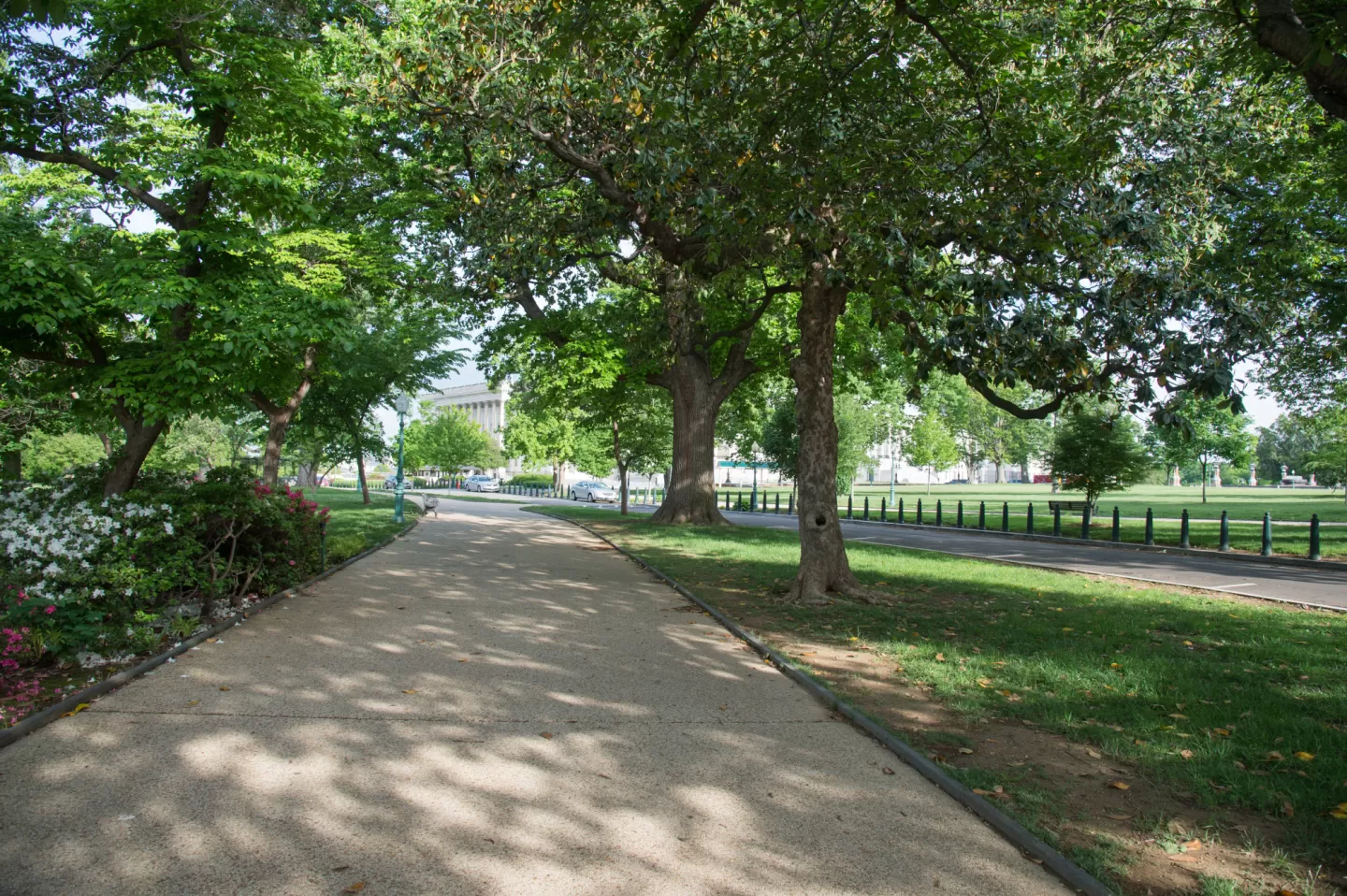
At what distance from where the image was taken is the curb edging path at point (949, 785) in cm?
352

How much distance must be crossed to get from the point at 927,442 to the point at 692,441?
1636 inches

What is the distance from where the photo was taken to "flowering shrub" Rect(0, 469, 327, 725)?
6543 mm

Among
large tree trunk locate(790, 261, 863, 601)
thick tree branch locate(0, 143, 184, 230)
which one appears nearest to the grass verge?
thick tree branch locate(0, 143, 184, 230)

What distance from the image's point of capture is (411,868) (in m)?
3.46

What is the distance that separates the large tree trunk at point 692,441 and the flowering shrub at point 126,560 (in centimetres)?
1464

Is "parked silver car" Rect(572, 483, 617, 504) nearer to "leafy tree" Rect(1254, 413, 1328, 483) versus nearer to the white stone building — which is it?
the white stone building

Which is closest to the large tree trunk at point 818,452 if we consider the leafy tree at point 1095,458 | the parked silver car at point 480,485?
the leafy tree at point 1095,458

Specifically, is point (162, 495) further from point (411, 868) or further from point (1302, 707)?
point (1302, 707)

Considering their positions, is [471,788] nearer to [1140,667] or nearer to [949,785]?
[949,785]

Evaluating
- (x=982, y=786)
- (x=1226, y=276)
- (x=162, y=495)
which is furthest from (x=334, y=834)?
(x=1226, y=276)

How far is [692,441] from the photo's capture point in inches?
957

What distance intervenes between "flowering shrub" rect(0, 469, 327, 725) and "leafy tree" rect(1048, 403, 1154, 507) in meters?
23.2

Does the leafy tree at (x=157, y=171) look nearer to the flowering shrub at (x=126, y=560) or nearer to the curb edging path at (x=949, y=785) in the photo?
the flowering shrub at (x=126, y=560)

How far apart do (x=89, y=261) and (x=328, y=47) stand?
32.2 ft
